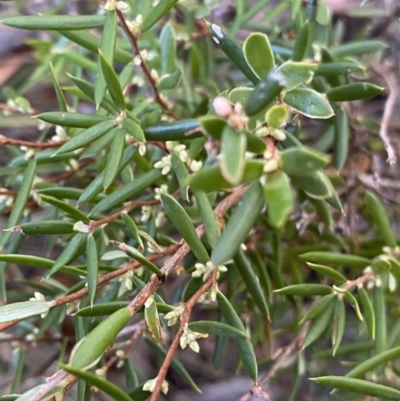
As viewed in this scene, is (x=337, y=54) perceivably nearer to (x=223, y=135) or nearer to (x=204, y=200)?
(x=204, y=200)

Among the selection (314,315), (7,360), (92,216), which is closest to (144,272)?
(92,216)

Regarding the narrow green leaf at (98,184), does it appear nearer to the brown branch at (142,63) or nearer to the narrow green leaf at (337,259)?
the brown branch at (142,63)

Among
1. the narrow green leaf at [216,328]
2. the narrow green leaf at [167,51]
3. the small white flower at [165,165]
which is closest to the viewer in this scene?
the narrow green leaf at [216,328]

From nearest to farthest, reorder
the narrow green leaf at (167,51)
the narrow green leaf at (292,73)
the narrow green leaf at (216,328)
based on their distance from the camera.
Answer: the narrow green leaf at (292,73), the narrow green leaf at (216,328), the narrow green leaf at (167,51)

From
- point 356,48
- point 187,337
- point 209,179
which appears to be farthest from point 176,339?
point 356,48

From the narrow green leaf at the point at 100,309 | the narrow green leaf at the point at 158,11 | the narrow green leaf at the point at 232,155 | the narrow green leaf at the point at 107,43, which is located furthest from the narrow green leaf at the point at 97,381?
the narrow green leaf at the point at 158,11
